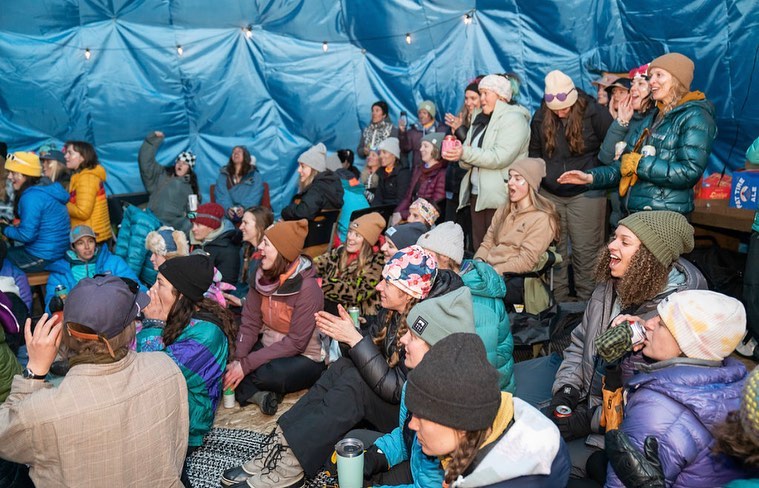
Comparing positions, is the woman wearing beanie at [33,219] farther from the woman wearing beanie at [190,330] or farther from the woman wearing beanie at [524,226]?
the woman wearing beanie at [524,226]

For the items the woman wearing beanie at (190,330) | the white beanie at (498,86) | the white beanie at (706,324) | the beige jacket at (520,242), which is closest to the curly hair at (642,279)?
the white beanie at (706,324)

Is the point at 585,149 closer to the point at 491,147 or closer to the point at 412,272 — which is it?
the point at 491,147

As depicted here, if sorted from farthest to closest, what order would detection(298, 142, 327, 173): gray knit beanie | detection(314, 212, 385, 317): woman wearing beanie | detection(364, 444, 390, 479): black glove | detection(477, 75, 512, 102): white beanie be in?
1. detection(298, 142, 327, 173): gray knit beanie
2. detection(477, 75, 512, 102): white beanie
3. detection(314, 212, 385, 317): woman wearing beanie
4. detection(364, 444, 390, 479): black glove

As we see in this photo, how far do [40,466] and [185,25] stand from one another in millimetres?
7859

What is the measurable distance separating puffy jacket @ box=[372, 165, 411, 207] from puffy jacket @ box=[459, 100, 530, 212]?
5.84 feet

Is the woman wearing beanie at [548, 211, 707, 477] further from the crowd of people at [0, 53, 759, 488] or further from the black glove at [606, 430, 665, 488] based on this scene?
the black glove at [606, 430, 665, 488]

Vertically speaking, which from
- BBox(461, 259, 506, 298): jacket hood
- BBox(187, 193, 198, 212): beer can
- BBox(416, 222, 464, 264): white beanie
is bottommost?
BBox(187, 193, 198, 212): beer can

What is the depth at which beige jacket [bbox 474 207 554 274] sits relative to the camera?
4754 millimetres

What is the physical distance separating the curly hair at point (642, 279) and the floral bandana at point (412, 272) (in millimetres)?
920

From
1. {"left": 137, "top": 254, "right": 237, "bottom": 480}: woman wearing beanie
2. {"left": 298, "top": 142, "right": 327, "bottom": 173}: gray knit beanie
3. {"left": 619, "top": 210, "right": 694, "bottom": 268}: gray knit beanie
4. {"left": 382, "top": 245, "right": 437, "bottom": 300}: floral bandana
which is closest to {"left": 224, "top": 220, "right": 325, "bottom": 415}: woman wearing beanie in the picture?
{"left": 137, "top": 254, "right": 237, "bottom": 480}: woman wearing beanie

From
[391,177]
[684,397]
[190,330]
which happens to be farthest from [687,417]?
[391,177]

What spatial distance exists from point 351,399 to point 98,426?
134 cm

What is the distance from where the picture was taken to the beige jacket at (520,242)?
475 centimetres

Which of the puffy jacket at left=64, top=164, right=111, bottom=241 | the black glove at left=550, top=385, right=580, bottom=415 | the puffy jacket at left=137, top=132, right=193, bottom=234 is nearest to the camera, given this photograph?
the black glove at left=550, top=385, right=580, bottom=415
